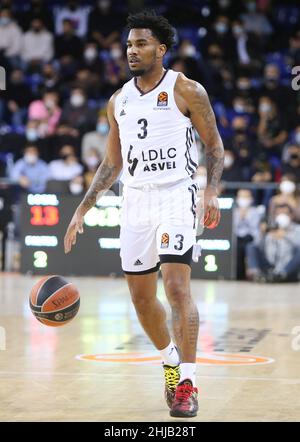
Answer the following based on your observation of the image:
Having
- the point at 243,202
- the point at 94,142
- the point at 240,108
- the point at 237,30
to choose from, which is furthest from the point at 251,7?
the point at 243,202

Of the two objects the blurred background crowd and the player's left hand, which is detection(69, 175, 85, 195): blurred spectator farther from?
the player's left hand

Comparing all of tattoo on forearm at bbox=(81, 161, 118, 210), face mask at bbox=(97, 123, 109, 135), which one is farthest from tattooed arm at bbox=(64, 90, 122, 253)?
face mask at bbox=(97, 123, 109, 135)

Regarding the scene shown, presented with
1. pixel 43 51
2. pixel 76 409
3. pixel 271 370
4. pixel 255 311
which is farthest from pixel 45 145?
pixel 76 409

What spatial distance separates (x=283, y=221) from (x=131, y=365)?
8.76 metres

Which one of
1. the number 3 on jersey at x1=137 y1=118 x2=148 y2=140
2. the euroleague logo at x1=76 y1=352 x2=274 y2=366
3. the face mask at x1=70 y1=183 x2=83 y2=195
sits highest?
the number 3 on jersey at x1=137 y1=118 x2=148 y2=140

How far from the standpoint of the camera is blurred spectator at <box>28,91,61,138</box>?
2197 cm

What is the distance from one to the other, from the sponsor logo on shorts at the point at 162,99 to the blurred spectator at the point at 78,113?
14599 mm

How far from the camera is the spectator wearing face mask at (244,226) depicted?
17.5m

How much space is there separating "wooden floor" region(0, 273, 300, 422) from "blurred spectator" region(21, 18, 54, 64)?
11.0 meters

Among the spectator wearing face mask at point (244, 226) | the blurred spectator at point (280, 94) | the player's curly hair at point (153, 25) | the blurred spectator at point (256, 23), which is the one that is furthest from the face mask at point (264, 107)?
the player's curly hair at point (153, 25)

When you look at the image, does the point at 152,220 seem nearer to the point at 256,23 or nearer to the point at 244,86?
the point at 244,86

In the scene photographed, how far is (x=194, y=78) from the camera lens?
21953mm

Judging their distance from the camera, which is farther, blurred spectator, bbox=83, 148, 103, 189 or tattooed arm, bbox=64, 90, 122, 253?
blurred spectator, bbox=83, 148, 103, 189

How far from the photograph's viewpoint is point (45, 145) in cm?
2112
